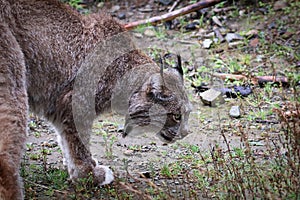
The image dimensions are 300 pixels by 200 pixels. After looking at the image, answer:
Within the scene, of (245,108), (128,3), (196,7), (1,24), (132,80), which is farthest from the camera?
(128,3)

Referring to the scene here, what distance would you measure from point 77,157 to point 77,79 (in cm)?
71

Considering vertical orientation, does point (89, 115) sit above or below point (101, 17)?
below

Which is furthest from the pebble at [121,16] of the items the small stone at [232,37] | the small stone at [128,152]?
the small stone at [128,152]

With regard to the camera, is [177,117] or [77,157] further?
[177,117]

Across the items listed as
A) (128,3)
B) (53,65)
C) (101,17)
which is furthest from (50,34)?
(128,3)

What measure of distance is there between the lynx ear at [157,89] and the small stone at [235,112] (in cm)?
156

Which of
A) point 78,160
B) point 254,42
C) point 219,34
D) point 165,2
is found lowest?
point 78,160

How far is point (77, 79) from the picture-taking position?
489 centimetres

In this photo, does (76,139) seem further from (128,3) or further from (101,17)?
(128,3)

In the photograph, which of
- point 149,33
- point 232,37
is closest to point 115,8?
point 149,33

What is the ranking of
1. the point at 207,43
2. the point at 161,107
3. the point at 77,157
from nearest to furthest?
the point at 77,157, the point at 161,107, the point at 207,43

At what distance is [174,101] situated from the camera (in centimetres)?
519

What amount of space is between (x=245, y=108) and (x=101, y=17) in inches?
88.2

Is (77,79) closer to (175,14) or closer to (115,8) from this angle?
(175,14)
